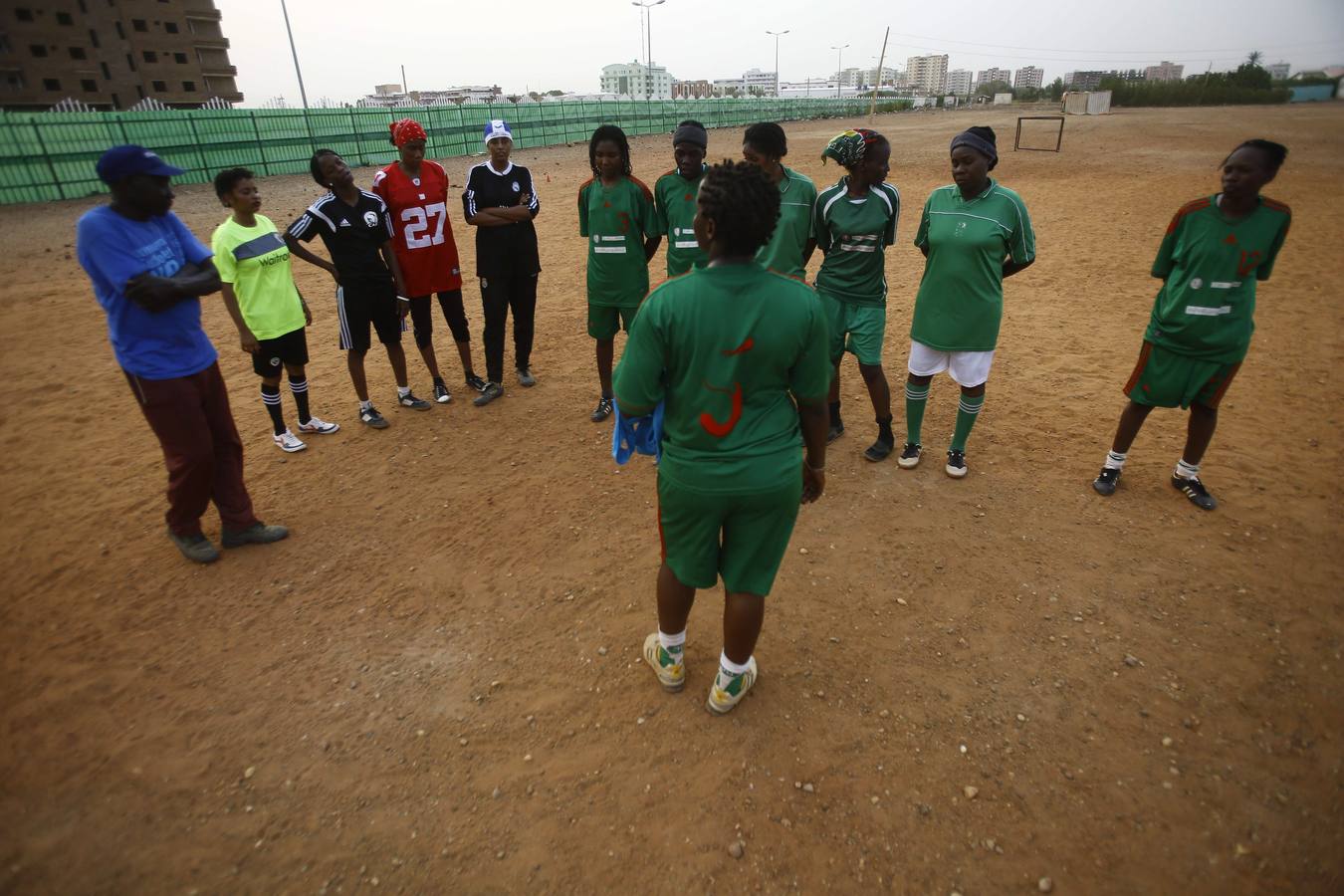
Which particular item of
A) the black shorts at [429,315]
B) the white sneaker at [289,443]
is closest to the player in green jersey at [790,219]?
the black shorts at [429,315]

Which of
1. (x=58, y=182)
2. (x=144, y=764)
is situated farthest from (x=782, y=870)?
(x=58, y=182)

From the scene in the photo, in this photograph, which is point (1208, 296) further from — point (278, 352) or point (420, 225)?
point (278, 352)

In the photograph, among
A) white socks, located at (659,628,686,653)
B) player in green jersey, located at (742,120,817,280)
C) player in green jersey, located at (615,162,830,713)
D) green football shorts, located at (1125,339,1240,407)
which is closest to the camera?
player in green jersey, located at (615,162,830,713)

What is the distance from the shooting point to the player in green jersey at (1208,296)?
3.57 meters

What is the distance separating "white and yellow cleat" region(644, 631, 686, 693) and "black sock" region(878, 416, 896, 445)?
8.31 ft

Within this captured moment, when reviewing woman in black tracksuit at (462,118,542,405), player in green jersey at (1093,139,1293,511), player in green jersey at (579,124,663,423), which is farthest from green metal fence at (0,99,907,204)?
player in green jersey at (1093,139,1293,511)

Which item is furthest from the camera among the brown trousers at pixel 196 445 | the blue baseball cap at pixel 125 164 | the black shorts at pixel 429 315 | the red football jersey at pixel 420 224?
the black shorts at pixel 429 315

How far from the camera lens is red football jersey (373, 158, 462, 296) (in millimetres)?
5234

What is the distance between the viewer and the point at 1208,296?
146 inches

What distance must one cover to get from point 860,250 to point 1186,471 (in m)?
2.43

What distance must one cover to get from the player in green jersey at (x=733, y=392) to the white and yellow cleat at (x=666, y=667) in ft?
1.28

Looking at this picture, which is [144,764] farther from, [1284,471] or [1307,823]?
[1284,471]

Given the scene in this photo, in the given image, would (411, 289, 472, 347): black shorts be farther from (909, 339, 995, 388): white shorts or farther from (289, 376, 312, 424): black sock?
(909, 339, 995, 388): white shorts

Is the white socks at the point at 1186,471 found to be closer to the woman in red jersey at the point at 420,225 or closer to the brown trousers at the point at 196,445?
the woman in red jersey at the point at 420,225
